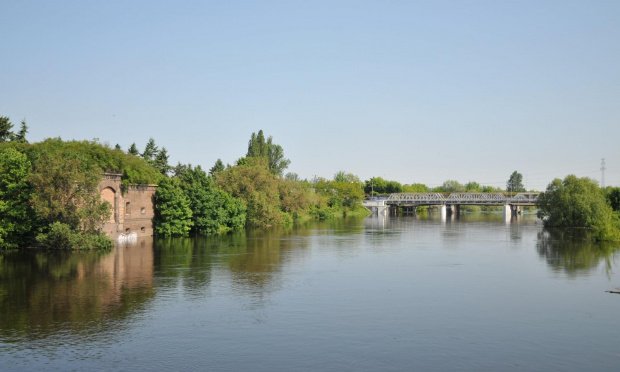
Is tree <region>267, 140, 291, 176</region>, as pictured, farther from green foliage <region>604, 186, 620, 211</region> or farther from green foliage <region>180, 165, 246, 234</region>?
green foliage <region>604, 186, 620, 211</region>

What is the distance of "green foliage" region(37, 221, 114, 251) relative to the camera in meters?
44.0

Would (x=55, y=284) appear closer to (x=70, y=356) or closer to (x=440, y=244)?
(x=70, y=356)

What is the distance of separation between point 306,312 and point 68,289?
13344 mm

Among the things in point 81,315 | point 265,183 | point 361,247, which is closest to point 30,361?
point 81,315

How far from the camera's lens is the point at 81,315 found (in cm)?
2342

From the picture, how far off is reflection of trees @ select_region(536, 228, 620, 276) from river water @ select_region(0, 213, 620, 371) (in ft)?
1.43

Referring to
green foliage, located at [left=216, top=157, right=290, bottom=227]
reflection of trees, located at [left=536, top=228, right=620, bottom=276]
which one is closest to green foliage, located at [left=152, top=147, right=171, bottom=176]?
green foliage, located at [left=216, top=157, right=290, bottom=227]

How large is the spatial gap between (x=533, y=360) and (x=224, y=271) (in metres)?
21.7

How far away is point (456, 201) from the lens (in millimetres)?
134125

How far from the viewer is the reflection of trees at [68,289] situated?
73.7ft

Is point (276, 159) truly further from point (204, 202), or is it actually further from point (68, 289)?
point (68, 289)

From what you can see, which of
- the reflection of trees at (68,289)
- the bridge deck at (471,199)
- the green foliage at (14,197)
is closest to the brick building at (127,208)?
the green foliage at (14,197)

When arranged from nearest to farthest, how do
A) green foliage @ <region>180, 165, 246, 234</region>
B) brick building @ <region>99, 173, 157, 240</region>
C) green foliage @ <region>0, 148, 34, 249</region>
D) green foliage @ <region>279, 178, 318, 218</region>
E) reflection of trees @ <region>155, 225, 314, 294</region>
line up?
reflection of trees @ <region>155, 225, 314, 294</region>, green foliage @ <region>0, 148, 34, 249</region>, brick building @ <region>99, 173, 157, 240</region>, green foliage @ <region>180, 165, 246, 234</region>, green foliage @ <region>279, 178, 318, 218</region>

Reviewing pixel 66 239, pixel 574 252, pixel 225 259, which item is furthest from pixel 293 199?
pixel 574 252
